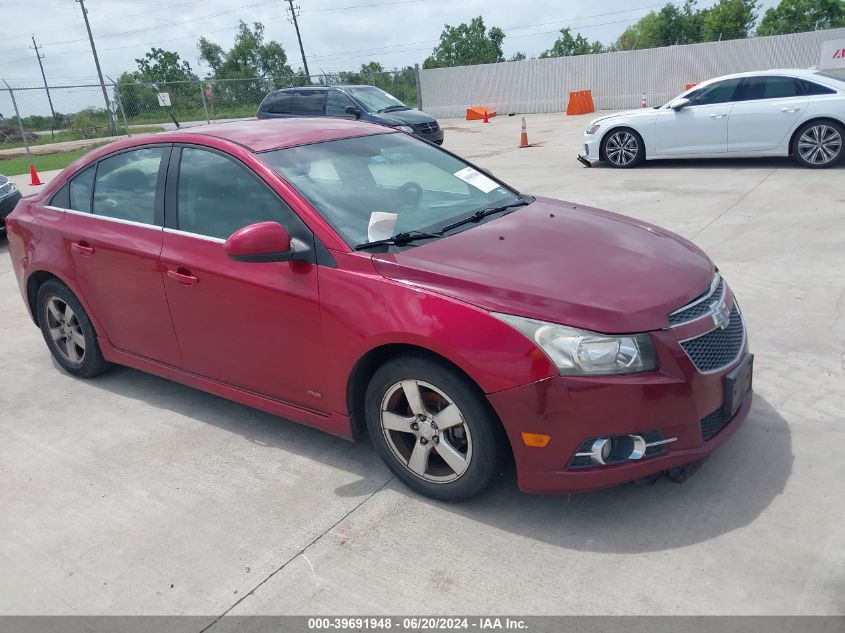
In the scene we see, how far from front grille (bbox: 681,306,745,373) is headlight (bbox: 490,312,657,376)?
9.2 inches

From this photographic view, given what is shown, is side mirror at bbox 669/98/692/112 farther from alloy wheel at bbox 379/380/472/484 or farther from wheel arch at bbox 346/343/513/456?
alloy wheel at bbox 379/380/472/484

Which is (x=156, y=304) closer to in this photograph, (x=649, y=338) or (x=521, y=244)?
(x=521, y=244)

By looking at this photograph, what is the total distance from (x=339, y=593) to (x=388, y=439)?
764mm

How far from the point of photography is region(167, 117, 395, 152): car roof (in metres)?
3.94

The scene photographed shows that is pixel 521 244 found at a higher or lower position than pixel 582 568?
higher

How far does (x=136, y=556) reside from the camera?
10.2ft

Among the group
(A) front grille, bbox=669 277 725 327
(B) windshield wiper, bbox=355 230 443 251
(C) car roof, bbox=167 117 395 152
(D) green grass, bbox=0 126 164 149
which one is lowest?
(A) front grille, bbox=669 277 725 327

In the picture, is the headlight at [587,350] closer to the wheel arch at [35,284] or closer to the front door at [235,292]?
the front door at [235,292]

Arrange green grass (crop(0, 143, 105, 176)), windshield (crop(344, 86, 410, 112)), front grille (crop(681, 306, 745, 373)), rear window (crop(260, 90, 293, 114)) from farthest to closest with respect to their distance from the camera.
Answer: green grass (crop(0, 143, 105, 176)) < rear window (crop(260, 90, 293, 114)) < windshield (crop(344, 86, 410, 112)) < front grille (crop(681, 306, 745, 373))

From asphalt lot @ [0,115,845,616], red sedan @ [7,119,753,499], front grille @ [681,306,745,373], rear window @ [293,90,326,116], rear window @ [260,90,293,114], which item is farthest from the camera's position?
rear window @ [260,90,293,114]

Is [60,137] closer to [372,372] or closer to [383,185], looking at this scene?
[383,185]

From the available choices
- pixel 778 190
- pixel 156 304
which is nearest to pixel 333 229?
pixel 156 304

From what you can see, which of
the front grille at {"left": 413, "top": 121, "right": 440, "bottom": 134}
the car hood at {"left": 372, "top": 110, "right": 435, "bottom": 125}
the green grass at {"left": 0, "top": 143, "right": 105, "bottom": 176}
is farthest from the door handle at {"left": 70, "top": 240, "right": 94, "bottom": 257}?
the green grass at {"left": 0, "top": 143, "right": 105, "bottom": 176}

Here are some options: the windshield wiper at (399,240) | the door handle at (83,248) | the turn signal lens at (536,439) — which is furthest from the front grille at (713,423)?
the door handle at (83,248)
